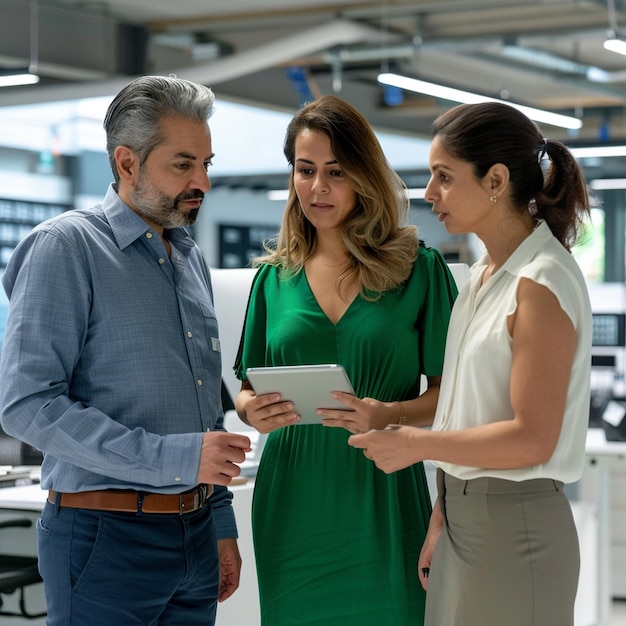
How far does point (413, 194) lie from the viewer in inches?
464

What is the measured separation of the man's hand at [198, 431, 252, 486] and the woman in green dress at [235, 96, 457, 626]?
0.85 ft

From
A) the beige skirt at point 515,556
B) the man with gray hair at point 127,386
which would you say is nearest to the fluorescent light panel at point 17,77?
the man with gray hair at point 127,386

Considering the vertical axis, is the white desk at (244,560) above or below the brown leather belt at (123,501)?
below

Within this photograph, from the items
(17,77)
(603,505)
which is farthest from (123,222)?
(17,77)

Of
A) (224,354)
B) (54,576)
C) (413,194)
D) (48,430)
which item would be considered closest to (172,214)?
(48,430)

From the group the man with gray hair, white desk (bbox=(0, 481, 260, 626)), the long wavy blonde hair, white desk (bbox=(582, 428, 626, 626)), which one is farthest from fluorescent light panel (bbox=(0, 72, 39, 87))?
the man with gray hair

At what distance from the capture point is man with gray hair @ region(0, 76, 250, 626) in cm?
195

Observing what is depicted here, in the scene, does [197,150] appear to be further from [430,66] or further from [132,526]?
[430,66]

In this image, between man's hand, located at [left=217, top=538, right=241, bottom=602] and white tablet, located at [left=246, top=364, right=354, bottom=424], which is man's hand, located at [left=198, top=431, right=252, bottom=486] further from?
man's hand, located at [left=217, top=538, right=241, bottom=602]

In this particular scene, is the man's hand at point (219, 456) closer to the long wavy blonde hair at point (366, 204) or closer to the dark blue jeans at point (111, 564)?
the dark blue jeans at point (111, 564)

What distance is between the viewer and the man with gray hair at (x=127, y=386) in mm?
1947

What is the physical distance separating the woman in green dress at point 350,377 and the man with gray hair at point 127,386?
0.73 feet

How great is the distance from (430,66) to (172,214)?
10666 millimetres

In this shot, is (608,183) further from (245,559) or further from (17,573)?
(17,573)
